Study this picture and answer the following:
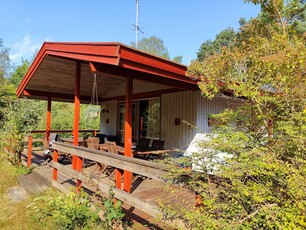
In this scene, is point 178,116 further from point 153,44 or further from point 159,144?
point 153,44

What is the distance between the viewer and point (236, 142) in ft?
5.89

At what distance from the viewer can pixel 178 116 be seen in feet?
20.1

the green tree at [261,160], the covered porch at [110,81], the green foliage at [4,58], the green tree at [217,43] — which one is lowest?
the green tree at [261,160]

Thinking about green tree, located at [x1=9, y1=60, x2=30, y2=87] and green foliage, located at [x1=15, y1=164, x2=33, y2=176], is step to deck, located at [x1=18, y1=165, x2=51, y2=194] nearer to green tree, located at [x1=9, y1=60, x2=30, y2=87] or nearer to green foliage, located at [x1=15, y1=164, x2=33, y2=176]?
green foliage, located at [x1=15, y1=164, x2=33, y2=176]

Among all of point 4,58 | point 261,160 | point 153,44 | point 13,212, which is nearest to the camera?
point 261,160

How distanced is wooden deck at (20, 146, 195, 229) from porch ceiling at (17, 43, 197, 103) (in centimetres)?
174


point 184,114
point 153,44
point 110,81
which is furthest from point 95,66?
point 153,44

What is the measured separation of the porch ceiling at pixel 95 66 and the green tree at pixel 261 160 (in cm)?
133

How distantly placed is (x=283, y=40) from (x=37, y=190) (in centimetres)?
512

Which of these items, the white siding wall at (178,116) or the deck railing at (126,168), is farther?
the white siding wall at (178,116)

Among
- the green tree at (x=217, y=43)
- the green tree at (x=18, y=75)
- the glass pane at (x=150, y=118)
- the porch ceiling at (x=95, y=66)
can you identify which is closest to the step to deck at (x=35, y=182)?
the porch ceiling at (x=95, y=66)

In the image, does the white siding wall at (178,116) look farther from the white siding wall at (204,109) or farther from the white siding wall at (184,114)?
the white siding wall at (204,109)

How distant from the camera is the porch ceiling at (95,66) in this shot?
3.08 m

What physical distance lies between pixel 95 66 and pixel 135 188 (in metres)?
2.40
